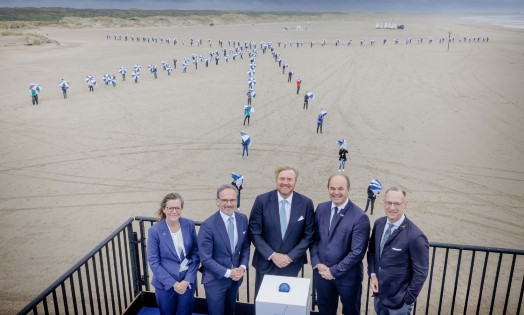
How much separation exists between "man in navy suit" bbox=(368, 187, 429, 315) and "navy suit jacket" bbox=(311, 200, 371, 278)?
0.17 metres

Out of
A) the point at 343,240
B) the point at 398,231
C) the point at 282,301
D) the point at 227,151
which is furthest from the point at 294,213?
the point at 227,151

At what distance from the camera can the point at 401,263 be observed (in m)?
4.53

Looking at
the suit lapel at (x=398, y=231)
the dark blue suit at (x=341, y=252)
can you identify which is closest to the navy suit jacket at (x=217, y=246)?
the dark blue suit at (x=341, y=252)

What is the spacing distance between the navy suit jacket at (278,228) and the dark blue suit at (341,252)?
15cm

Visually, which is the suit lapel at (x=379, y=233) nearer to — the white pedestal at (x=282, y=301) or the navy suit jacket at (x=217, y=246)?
the white pedestal at (x=282, y=301)

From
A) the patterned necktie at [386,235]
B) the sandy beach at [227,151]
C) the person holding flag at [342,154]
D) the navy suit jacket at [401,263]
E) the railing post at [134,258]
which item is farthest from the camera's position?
the person holding flag at [342,154]

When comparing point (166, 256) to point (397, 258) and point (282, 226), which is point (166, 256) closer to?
point (282, 226)

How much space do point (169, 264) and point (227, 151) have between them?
13549 mm

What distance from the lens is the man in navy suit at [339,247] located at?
4801 millimetres

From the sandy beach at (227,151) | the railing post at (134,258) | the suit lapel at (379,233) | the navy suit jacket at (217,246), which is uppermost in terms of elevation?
the suit lapel at (379,233)

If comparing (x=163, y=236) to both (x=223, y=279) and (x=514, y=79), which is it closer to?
(x=223, y=279)

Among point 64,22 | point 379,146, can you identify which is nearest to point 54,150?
point 379,146

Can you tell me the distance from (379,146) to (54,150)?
49.1 feet

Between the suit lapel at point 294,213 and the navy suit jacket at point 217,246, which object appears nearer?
the navy suit jacket at point 217,246
